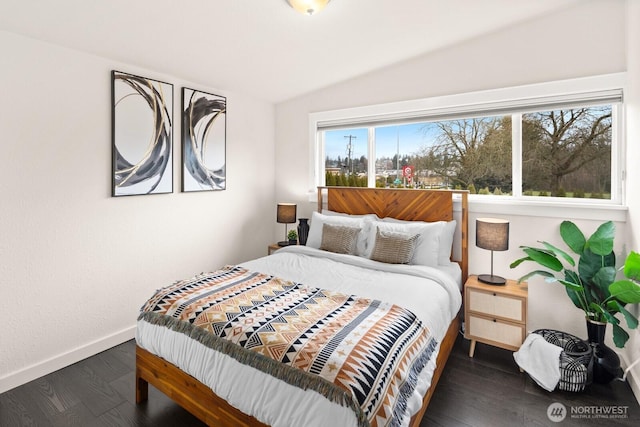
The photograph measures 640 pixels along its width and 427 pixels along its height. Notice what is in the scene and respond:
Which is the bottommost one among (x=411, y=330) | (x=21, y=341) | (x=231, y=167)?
(x=21, y=341)

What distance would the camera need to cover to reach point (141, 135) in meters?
2.90

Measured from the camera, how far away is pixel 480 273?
3.12 metres

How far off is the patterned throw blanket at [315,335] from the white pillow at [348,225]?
1.05m

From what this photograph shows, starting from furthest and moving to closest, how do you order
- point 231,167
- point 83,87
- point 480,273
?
1. point 231,167
2. point 480,273
3. point 83,87

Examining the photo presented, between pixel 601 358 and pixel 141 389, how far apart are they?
3.03m

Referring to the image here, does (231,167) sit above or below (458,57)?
below

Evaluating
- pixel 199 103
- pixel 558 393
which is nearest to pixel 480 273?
pixel 558 393

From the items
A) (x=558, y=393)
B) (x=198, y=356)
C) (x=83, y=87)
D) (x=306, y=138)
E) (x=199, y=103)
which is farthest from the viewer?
(x=306, y=138)

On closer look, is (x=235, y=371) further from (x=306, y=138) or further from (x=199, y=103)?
(x=306, y=138)

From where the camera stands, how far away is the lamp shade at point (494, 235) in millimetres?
2693

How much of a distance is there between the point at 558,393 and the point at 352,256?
169 cm

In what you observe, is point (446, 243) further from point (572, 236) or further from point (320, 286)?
point (320, 286)

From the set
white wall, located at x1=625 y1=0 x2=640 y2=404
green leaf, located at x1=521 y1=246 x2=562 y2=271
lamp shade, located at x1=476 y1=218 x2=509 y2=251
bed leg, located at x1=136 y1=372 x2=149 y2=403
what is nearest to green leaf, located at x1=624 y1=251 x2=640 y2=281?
white wall, located at x1=625 y1=0 x2=640 y2=404

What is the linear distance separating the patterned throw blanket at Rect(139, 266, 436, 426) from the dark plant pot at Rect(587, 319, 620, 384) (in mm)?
1301
